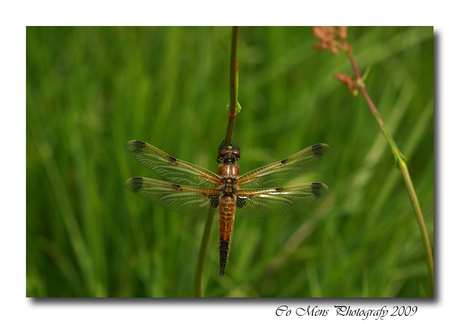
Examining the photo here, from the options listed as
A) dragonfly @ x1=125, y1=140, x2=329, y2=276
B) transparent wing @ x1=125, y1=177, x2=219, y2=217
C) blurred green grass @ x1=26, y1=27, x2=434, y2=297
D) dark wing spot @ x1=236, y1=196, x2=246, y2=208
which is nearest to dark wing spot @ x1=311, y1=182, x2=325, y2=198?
dragonfly @ x1=125, y1=140, x2=329, y2=276

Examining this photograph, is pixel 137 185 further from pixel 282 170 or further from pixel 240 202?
pixel 282 170

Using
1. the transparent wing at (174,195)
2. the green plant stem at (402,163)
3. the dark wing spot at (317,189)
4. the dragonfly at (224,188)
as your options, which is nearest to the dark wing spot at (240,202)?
the dragonfly at (224,188)

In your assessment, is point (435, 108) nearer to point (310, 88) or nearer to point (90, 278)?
point (310, 88)

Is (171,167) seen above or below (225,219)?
above

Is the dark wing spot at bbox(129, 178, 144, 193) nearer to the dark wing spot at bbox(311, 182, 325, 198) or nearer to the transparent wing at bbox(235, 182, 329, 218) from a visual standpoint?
the transparent wing at bbox(235, 182, 329, 218)

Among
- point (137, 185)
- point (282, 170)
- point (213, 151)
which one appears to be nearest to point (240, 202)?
point (282, 170)

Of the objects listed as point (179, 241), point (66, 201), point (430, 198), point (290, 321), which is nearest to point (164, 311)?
point (179, 241)
